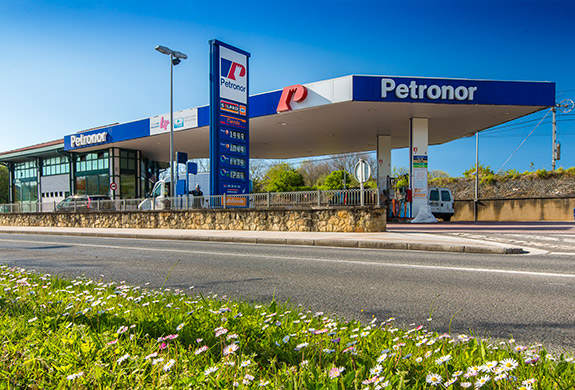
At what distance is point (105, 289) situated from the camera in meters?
4.36

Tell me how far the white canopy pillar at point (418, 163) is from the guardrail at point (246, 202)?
7.00 m

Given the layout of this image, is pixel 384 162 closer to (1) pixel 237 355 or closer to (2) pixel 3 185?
(1) pixel 237 355

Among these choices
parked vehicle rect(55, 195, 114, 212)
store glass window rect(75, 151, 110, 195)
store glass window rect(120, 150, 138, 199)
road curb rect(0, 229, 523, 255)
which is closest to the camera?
road curb rect(0, 229, 523, 255)

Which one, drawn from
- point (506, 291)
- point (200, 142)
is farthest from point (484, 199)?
point (506, 291)

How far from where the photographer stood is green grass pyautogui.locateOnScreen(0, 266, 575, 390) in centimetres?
195

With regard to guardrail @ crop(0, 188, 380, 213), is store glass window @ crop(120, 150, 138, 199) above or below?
above

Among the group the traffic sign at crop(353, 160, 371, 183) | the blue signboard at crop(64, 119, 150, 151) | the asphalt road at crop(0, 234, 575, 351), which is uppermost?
the blue signboard at crop(64, 119, 150, 151)

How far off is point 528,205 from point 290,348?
97.6 feet

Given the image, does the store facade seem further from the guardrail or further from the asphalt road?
the asphalt road

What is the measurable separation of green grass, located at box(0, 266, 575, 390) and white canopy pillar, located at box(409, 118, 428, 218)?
737 inches

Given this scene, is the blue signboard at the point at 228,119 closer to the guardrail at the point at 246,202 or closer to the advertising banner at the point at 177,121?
the guardrail at the point at 246,202

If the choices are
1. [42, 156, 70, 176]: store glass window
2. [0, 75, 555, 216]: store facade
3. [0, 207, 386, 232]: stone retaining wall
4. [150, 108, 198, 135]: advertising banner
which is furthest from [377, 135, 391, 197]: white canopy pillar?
[42, 156, 70, 176]: store glass window

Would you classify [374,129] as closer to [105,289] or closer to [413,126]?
[413,126]

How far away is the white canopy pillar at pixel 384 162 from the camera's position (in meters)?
24.8
